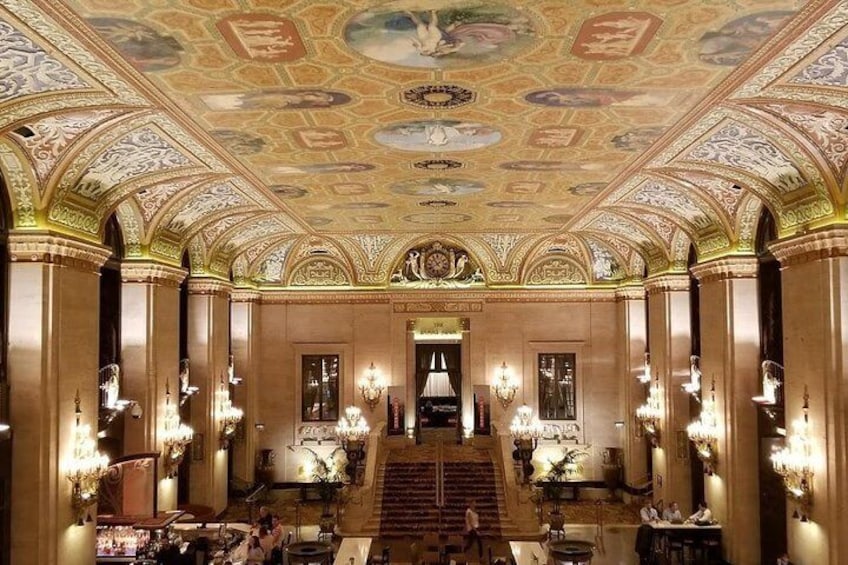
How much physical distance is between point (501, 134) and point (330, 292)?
15742mm

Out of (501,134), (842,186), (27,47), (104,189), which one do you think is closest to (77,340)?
(104,189)

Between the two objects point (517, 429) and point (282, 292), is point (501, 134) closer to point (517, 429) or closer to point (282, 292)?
point (517, 429)

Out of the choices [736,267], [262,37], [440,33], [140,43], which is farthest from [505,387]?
[140,43]

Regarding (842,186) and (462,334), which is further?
(462,334)

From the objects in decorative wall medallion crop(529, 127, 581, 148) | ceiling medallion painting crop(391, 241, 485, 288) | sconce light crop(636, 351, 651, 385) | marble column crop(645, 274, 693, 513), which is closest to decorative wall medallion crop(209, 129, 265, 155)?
decorative wall medallion crop(529, 127, 581, 148)

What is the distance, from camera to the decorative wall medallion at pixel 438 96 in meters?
10.1

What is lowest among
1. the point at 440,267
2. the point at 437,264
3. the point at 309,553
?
the point at 309,553

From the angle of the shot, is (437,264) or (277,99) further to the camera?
(437,264)

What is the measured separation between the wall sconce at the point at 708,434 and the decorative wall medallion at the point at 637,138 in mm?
7176

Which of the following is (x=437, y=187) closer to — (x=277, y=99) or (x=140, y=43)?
(x=277, y=99)

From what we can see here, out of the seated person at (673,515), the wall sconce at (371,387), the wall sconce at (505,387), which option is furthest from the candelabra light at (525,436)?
the seated person at (673,515)

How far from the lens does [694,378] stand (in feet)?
66.9

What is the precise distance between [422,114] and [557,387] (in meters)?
17.4

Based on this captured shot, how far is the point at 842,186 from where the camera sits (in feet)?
40.7
